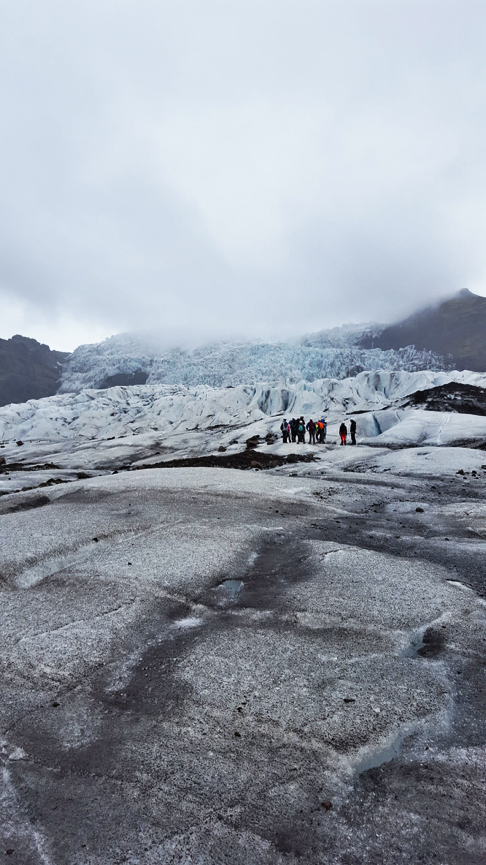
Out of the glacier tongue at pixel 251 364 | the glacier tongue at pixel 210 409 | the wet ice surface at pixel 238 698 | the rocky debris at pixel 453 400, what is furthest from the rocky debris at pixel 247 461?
the glacier tongue at pixel 251 364

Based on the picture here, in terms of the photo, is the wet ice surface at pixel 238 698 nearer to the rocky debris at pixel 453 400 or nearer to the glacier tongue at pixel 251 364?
the rocky debris at pixel 453 400

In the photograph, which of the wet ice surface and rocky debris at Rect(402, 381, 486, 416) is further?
rocky debris at Rect(402, 381, 486, 416)

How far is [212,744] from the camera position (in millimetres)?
3852

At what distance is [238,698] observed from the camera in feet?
14.5

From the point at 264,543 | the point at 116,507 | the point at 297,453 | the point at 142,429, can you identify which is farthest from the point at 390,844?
the point at 142,429

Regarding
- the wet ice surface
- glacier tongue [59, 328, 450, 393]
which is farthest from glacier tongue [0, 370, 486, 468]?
the wet ice surface

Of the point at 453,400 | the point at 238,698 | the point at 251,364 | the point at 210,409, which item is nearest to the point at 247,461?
the point at 238,698

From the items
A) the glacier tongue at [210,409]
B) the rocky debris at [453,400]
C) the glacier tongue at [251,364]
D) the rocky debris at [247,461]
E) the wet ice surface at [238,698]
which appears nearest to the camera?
the wet ice surface at [238,698]

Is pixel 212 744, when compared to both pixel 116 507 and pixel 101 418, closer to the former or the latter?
pixel 116 507

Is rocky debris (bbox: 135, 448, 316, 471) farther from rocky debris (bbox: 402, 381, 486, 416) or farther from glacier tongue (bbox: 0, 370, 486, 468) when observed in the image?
rocky debris (bbox: 402, 381, 486, 416)

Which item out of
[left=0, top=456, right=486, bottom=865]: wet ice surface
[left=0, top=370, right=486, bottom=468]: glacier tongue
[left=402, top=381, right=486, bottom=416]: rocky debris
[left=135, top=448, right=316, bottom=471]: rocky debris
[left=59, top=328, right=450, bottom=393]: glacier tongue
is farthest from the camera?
[left=59, top=328, right=450, bottom=393]: glacier tongue

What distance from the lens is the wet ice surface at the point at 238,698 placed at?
10.0ft

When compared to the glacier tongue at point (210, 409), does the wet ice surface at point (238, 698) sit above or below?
below

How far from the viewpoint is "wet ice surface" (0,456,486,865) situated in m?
3.06
